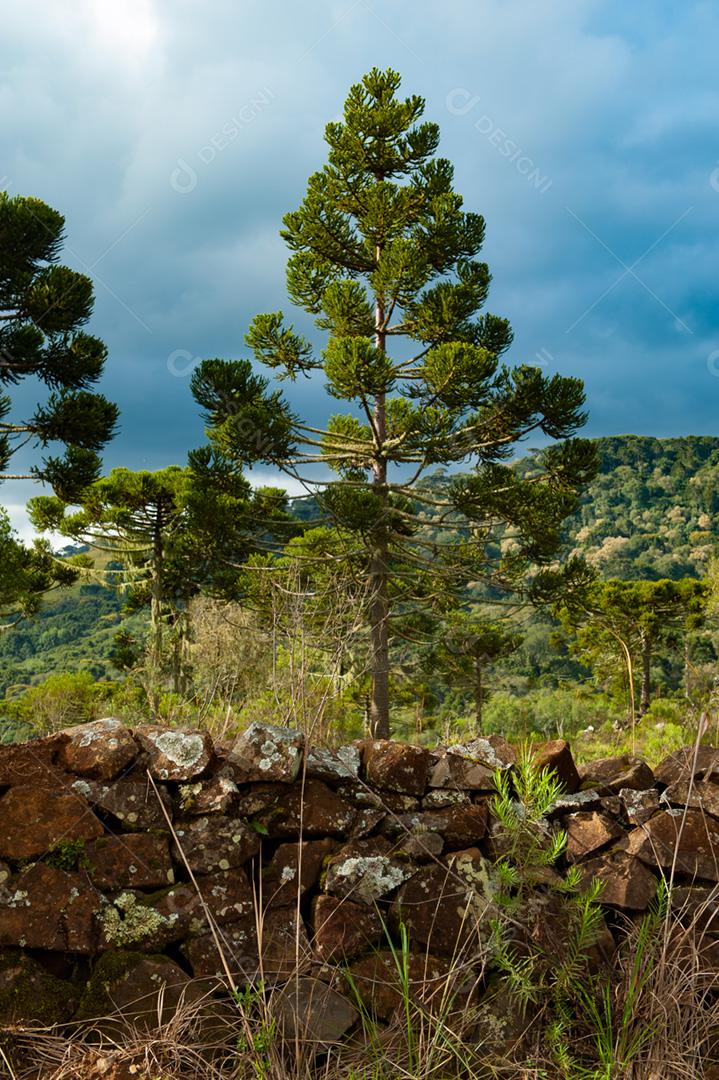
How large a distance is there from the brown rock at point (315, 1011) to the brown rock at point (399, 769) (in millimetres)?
690

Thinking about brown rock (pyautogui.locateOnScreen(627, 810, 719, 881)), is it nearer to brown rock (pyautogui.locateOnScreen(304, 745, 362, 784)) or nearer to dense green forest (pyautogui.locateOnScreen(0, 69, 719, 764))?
brown rock (pyautogui.locateOnScreen(304, 745, 362, 784))

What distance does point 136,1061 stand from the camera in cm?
220

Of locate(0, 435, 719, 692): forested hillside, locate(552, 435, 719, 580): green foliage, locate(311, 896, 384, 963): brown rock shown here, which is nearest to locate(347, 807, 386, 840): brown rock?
locate(311, 896, 384, 963): brown rock

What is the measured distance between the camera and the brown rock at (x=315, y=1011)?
2.27m

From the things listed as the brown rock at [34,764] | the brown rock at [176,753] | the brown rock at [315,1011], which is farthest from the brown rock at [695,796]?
the brown rock at [34,764]

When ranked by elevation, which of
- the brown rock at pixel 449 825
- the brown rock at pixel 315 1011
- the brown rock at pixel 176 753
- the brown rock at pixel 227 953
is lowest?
the brown rock at pixel 315 1011

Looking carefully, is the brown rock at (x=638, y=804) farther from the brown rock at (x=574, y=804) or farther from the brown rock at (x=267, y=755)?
the brown rock at (x=267, y=755)

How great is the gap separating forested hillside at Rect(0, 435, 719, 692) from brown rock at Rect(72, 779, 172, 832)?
127ft

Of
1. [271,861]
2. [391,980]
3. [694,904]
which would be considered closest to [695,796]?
[694,904]

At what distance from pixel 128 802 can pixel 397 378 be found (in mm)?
8996

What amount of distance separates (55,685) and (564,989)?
1862 cm

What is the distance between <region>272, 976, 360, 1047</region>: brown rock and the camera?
227 centimetres

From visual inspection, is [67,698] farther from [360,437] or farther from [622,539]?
[622,539]

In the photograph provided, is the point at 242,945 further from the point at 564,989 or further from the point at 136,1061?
the point at 564,989
